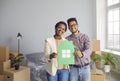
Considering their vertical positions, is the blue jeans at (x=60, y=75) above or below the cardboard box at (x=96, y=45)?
below

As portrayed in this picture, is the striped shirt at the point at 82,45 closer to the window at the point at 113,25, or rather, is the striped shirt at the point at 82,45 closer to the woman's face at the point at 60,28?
the woman's face at the point at 60,28

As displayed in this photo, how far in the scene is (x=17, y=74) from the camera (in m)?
3.34

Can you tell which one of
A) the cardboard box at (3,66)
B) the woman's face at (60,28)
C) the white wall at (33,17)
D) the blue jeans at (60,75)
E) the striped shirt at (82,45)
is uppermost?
the white wall at (33,17)

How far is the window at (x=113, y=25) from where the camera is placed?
15.3 feet

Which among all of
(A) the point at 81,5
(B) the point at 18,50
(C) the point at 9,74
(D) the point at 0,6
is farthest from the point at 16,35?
(A) the point at 81,5

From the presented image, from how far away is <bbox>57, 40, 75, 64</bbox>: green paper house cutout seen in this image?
199 centimetres

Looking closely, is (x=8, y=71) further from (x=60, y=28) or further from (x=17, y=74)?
(x=60, y=28)

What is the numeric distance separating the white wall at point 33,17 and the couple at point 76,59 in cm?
259

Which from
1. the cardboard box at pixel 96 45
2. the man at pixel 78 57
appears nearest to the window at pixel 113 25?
the cardboard box at pixel 96 45

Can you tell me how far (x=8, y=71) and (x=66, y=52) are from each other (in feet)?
5.84

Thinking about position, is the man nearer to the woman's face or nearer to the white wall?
the woman's face

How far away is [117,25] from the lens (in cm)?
470

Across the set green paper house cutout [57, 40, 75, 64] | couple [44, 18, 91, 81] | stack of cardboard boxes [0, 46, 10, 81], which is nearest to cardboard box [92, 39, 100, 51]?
stack of cardboard boxes [0, 46, 10, 81]

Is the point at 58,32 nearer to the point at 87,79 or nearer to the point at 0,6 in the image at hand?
the point at 87,79
